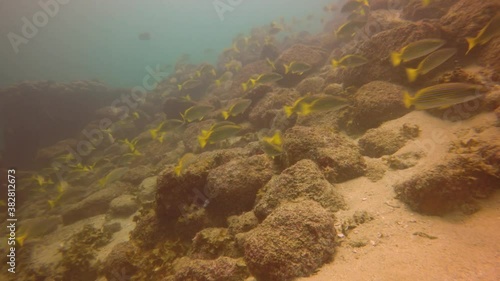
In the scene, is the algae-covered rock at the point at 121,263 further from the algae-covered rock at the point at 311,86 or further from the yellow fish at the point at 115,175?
the algae-covered rock at the point at 311,86

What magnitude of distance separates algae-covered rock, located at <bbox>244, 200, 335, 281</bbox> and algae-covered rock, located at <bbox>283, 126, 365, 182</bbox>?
4.24ft

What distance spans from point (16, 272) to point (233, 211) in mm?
6760

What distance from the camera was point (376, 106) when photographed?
5125 millimetres

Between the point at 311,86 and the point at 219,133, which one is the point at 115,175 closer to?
the point at 219,133

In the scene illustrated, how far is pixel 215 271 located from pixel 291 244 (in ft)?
3.43

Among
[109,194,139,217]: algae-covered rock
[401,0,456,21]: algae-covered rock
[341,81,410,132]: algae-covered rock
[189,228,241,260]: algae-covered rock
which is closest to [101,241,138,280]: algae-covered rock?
[189,228,241,260]: algae-covered rock

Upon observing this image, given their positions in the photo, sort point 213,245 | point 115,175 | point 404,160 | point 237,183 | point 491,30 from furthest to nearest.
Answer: point 115,175, point 237,183, point 404,160, point 213,245, point 491,30

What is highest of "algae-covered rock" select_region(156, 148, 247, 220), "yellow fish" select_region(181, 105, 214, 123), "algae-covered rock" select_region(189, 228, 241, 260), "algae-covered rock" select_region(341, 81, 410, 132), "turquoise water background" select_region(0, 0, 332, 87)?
"turquoise water background" select_region(0, 0, 332, 87)

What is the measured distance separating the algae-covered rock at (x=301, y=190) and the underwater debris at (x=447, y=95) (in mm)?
1603

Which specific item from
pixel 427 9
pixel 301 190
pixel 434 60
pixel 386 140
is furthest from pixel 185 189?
pixel 427 9

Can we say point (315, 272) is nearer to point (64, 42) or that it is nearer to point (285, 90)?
point (285, 90)

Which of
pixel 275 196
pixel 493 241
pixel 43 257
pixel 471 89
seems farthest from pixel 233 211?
pixel 43 257

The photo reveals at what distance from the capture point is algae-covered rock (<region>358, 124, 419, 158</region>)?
4.39 meters

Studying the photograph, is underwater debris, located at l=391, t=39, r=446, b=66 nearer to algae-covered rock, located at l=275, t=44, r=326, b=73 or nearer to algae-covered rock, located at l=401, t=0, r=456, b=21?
algae-covered rock, located at l=401, t=0, r=456, b=21
